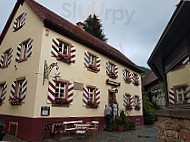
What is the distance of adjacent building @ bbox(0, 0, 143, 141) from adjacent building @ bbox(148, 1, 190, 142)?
5.42 m

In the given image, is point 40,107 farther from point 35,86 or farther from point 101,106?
point 101,106

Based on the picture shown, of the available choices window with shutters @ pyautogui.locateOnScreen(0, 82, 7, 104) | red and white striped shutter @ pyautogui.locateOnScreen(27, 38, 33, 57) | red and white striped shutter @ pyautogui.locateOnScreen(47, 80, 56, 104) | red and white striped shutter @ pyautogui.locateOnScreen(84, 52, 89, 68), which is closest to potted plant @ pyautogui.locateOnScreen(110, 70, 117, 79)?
red and white striped shutter @ pyautogui.locateOnScreen(84, 52, 89, 68)

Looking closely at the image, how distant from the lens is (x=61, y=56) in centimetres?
899

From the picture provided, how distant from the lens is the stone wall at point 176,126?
10.2 ft

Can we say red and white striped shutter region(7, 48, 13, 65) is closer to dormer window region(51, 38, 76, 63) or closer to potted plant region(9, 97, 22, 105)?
potted plant region(9, 97, 22, 105)

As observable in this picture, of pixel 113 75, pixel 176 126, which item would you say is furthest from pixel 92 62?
pixel 176 126

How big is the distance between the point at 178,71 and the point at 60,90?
249 inches

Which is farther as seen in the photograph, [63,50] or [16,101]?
[63,50]

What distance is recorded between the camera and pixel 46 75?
813 cm

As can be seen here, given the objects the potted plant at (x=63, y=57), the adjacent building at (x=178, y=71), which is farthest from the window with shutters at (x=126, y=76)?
the adjacent building at (x=178, y=71)

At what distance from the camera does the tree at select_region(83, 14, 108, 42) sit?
82.5 ft

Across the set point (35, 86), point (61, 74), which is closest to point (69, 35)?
point (61, 74)

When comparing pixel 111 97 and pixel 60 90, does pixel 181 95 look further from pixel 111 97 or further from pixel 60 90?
pixel 111 97

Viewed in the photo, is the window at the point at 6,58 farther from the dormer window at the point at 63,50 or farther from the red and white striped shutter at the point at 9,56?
the dormer window at the point at 63,50
